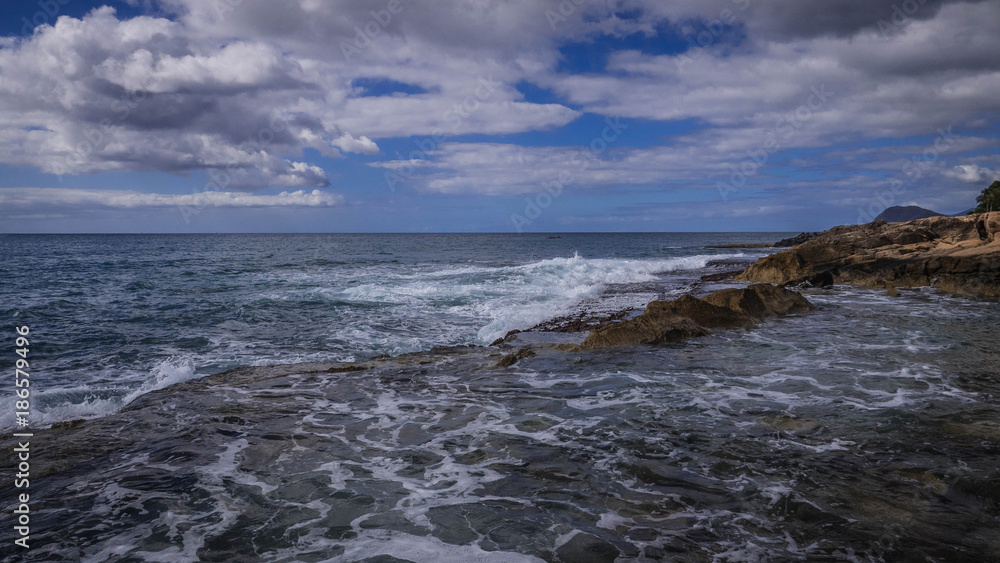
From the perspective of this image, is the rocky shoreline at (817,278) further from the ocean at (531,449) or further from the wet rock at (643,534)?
the wet rock at (643,534)

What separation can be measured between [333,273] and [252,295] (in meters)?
9.58

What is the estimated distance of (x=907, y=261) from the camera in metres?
17.9

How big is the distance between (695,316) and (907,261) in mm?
12349

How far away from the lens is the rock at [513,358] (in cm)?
854

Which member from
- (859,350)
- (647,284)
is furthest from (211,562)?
(647,284)

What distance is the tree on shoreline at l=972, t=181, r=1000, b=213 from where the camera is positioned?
46.7m

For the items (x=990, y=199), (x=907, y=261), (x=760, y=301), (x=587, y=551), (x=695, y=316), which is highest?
(x=990, y=199)

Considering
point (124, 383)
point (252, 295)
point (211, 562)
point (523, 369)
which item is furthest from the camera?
point (252, 295)

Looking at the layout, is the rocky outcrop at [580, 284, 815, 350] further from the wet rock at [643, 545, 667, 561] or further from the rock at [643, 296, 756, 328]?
the wet rock at [643, 545, 667, 561]

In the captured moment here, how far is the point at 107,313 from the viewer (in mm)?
15656

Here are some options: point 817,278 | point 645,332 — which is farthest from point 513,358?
point 817,278

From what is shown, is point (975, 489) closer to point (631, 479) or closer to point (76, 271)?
point (631, 479)

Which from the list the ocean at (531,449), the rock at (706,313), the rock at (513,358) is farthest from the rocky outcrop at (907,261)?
the rock at (513,358)

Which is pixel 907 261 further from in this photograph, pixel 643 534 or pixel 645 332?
pixel 643 534
